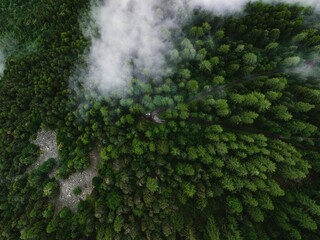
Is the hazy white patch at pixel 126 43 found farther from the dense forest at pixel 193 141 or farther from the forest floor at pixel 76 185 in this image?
the forest floor at pixel 76 185

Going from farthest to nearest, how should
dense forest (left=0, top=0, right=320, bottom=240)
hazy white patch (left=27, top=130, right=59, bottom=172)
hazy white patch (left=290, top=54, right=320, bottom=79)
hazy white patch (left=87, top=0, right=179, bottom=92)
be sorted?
hazy white patch (left=27, top=130, right=59, bottom=172)
hazy white patch (left=87, top=0, right=179, bottom=92)
hazy white patch (left=290, top=54, right=320, bottom=79)
dense forest (left=0, top=0, right=320, bottom=240)

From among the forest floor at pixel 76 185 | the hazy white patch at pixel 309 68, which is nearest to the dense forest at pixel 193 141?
the hazy white patch at pixel 309 68

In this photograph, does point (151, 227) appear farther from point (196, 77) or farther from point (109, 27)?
point (109, 27)

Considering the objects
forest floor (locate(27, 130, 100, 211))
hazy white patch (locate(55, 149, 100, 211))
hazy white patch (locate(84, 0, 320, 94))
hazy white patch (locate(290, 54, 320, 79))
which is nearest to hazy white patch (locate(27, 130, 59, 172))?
forest floor (locate(27, 130, 100, 211))

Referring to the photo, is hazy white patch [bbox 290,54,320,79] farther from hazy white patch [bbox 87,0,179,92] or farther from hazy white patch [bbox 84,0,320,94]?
hazy white patch [bbox 87,0,179,92]

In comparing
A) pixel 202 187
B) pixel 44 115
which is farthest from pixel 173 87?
pixel 44 115

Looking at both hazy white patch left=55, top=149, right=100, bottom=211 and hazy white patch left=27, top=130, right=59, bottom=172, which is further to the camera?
hazy white patch left=27, top=130, right=59, bottom=172

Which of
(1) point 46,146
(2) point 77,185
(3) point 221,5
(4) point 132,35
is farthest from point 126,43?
(2) point 77,185
